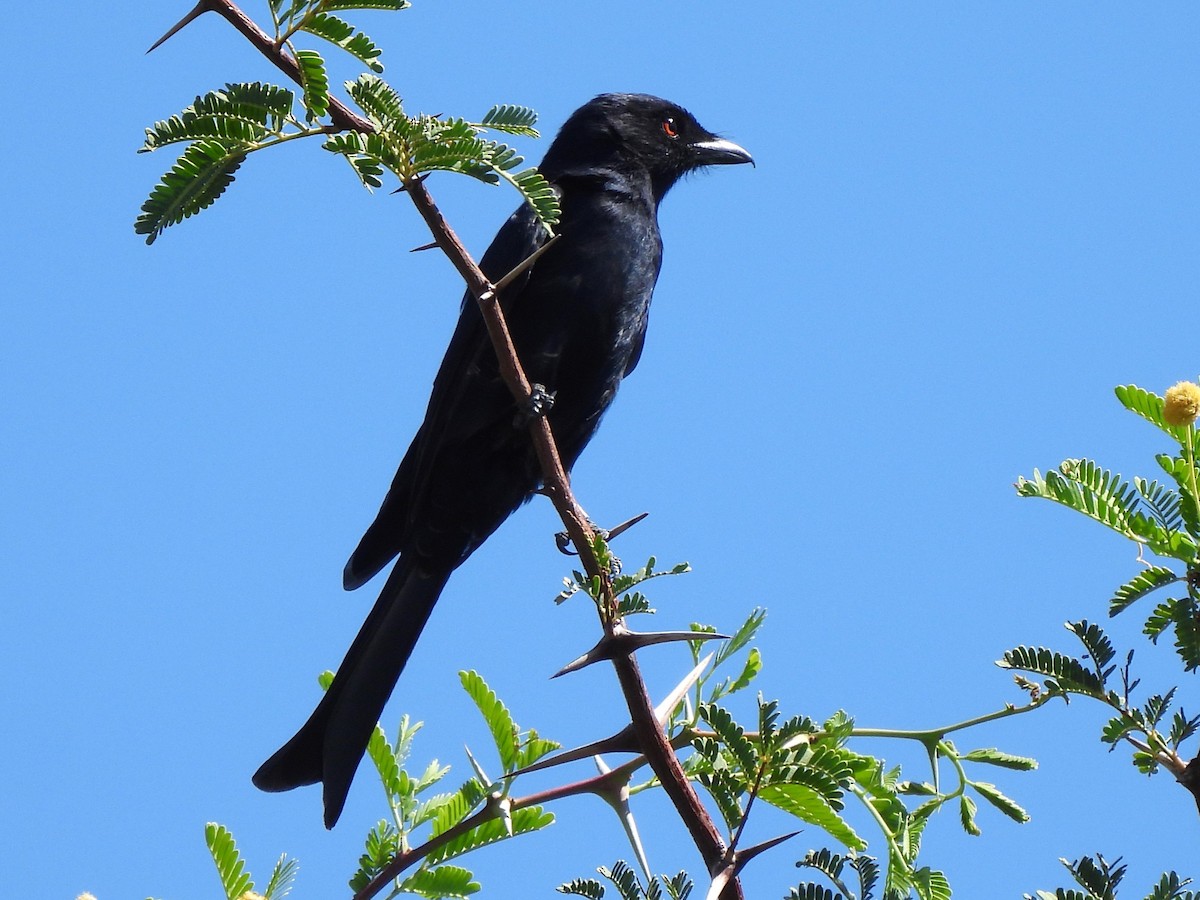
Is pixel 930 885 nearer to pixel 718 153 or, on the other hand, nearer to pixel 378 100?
pixel 378 100

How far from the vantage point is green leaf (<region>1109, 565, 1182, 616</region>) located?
6.97 ft

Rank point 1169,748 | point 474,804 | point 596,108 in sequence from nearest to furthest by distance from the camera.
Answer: point 1169,748
point 474,804
point 596,108

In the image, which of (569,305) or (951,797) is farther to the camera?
(569,305)

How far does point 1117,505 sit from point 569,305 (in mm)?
2472

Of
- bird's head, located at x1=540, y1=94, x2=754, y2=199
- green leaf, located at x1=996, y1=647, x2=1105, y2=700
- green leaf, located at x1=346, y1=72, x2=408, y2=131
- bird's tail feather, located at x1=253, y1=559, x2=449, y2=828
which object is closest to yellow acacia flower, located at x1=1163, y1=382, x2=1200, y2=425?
green leaf, located at x1=996, y1=647, x2=1105, y2=700

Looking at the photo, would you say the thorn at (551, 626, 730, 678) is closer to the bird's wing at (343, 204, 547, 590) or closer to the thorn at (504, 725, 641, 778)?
the thorn at (504, 725, 641, 778)

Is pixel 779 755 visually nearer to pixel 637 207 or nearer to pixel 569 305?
pixel 569 305

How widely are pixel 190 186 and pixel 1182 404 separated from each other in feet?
5.78

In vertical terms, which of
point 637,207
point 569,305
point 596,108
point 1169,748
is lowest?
point 1169,748

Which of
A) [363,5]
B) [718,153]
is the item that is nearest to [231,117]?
[363,5]

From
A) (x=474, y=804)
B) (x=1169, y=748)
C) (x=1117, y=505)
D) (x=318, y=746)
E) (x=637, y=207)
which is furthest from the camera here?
(x=637, y=207)

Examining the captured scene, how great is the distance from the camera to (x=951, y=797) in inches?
96.6

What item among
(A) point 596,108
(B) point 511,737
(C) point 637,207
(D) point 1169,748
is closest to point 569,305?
(C) point 637,207

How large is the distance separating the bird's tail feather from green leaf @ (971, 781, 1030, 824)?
6.42ft
